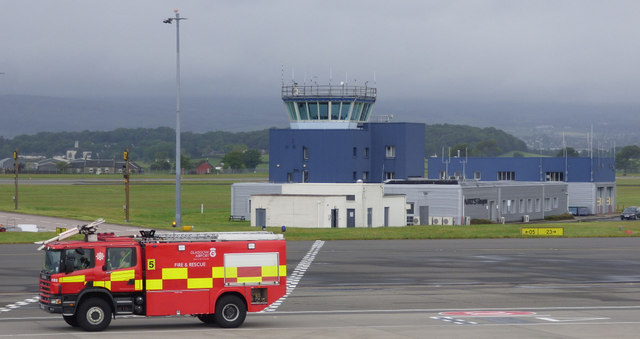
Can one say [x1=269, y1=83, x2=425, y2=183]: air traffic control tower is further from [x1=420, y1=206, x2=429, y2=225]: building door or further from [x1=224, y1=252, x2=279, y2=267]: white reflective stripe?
[x1=224, y1=252, x2=279, y2=267]: white reflective stripe

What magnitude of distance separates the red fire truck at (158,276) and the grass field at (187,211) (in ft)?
104

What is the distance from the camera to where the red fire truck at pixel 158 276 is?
2417 cm

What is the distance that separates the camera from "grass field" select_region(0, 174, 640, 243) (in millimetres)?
61188

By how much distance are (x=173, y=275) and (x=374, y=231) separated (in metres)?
38.3

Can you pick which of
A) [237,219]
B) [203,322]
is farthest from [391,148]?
[203,322]

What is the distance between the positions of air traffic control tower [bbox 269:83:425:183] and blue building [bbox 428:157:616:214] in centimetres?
1798

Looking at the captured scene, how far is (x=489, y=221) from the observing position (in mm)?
86562

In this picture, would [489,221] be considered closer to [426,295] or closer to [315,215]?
[315,215]

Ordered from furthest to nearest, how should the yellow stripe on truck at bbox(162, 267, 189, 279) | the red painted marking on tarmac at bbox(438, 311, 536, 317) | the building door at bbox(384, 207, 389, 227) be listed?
the building door at bbox(384, 207, 389, 227)
the red painted marking on tarmac at bbox(438, 311, 536, 317)
the yellow stripe on truck at bbox(162, 267, 189, 279)

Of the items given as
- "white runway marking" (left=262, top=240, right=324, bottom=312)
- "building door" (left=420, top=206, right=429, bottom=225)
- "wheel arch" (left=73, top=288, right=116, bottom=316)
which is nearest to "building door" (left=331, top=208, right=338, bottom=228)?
"building door" (left=420, top=206, right=429, bottom=225)

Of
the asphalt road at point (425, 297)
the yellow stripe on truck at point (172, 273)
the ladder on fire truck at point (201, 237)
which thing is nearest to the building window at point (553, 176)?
the asphalt road at point (425, 297)

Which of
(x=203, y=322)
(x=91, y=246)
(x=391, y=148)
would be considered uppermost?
(x=391, y=148)

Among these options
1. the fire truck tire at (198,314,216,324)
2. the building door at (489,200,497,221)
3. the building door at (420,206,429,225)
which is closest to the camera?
the fire truck tire at (198,314,216,324)

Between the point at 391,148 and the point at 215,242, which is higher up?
the point at 391,148
